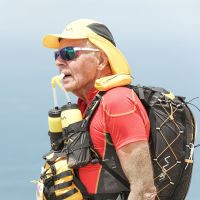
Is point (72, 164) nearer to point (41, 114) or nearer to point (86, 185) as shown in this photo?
point (86, 185)

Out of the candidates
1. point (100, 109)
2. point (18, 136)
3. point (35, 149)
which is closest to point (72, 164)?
point (100, 109)

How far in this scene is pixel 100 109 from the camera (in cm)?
468

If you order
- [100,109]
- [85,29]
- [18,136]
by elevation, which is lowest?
[18,136]

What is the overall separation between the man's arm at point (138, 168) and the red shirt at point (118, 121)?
0.05 meters

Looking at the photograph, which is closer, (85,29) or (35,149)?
(85,29)

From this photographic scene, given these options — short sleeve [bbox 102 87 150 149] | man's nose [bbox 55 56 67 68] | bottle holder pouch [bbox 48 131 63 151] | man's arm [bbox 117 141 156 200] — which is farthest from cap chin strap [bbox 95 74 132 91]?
bottle holder pouch [bbox 48 131 63 151]

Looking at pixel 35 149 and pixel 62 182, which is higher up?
pixel 62 182

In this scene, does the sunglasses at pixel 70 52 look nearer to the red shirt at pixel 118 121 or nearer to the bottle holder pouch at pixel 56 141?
the red shirt at pixel 118 121

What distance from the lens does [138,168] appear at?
14.7 ft

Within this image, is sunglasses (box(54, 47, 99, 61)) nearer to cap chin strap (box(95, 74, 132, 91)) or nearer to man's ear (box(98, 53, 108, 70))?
man's ear (box(98, 53, 108, 70))

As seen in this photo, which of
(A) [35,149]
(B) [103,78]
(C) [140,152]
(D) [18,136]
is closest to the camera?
(C) [140,152]

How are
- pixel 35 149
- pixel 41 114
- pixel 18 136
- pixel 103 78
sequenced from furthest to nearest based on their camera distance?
pixel 41 114 < pixel 18 136 < pixel 35 149 < pixel 103 78

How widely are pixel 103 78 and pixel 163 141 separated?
0.68 meters

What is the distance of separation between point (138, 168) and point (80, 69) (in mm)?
1039
